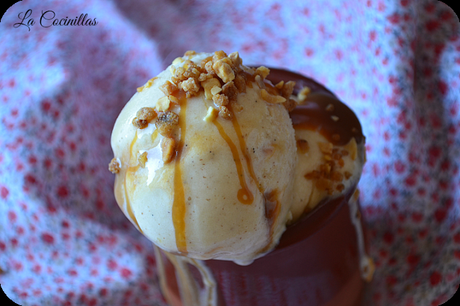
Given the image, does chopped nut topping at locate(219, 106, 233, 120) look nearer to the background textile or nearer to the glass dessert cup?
the glass dessert cup

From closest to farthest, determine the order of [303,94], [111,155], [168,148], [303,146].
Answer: [168,148] → [303,146] → [303,94] → [111,155]

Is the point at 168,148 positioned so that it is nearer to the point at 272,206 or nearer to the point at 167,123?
the point at 167,123

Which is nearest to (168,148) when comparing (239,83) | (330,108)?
(239,83)

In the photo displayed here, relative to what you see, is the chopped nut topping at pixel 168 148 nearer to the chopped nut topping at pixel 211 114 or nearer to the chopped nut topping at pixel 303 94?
the chopped nut topping at pixel 211 114

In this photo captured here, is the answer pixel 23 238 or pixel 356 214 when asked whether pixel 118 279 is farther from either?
pixel 356 214

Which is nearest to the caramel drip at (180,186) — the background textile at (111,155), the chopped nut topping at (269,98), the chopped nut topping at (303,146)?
the chopped nut topping at (269,98)
